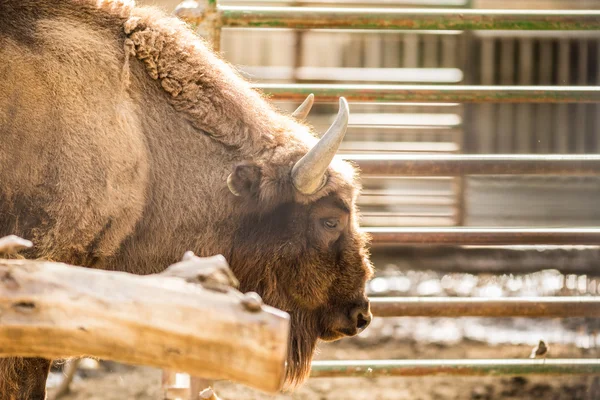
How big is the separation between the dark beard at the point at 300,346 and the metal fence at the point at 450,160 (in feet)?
1.77

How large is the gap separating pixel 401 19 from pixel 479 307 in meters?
1.55

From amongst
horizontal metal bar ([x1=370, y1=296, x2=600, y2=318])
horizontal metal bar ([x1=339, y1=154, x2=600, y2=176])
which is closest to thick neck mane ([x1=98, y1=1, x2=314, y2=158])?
horizontal metal bar ([x1=339, y1=154, x2=600, y2=176])

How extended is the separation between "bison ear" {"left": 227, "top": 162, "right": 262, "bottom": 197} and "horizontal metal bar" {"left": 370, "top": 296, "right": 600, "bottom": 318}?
3.73 ft

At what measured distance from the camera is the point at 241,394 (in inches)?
225

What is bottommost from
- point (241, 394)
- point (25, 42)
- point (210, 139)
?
Answer: point (241, 394)

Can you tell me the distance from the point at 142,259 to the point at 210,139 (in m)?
0.57

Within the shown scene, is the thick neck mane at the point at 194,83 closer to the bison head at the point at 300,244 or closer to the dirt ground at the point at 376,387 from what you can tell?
the bison head at the point at 300,244

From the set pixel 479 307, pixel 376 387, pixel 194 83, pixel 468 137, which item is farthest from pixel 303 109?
pixel 468 137

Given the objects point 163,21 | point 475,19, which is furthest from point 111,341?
point 475,19

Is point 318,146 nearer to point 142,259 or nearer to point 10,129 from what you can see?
point 142,259

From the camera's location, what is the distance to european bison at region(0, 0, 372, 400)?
10.6 ft

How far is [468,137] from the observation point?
9797mm

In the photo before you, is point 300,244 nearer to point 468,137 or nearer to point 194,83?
point 194,83

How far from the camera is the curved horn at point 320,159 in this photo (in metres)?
3.24
